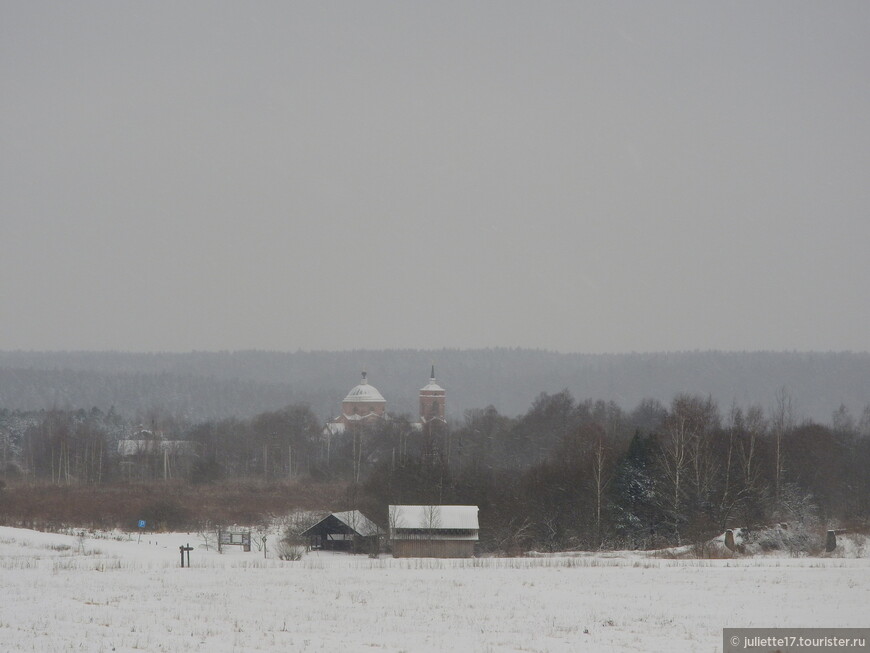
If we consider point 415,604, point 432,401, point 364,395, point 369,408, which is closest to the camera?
point 415,604

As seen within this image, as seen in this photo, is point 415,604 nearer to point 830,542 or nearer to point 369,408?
point 830,542

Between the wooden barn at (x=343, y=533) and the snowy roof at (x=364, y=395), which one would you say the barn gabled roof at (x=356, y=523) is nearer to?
the wooden barn at (x=343, y=533)

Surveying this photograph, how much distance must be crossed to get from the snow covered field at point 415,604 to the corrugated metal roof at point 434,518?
10.8m

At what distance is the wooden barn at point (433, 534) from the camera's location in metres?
44.3

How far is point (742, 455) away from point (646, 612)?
2815cm

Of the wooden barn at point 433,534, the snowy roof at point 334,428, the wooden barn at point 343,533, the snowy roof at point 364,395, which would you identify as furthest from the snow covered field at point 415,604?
the snowy roof at point 364,395

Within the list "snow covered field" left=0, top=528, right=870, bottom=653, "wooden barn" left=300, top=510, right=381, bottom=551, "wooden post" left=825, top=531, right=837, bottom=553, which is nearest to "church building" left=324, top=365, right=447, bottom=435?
"wooden barn" left=300, top=510, right=381, bottom=551

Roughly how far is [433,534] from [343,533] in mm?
5412

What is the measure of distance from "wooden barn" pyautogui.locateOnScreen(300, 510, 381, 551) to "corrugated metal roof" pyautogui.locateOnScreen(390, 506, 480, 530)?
2341mm

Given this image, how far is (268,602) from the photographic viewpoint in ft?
74.3

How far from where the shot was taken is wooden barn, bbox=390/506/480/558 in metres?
44.3

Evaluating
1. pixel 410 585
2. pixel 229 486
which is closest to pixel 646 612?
pixel 410 585

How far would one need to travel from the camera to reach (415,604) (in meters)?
22.8

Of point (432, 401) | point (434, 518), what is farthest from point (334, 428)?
point (434, 518)
